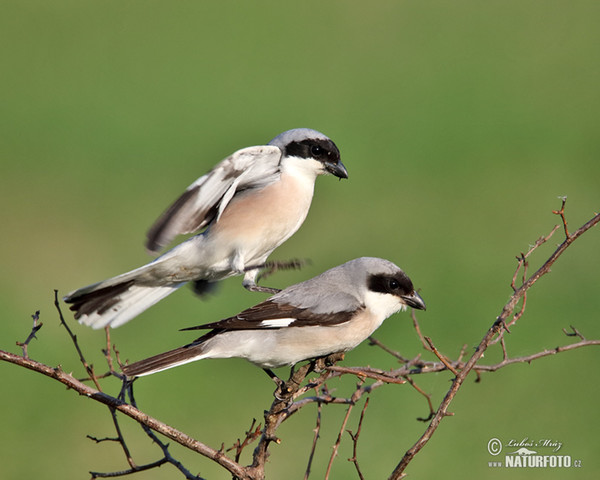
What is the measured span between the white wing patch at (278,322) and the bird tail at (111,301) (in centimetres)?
87

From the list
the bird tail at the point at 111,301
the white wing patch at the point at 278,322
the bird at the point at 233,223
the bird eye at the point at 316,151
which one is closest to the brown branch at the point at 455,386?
the white wing patch at the point at 278,322

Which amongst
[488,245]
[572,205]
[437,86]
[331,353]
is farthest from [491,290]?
[437,86]

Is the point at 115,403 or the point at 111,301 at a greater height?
the point at 111,301

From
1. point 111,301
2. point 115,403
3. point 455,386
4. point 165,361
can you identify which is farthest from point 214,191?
point 455,386

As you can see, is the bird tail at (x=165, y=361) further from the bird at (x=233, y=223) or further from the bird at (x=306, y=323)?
the bird at (x=233, y=223)

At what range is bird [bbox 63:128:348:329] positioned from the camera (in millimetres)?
4648

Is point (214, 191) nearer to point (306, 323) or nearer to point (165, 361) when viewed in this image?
point (306, 323)

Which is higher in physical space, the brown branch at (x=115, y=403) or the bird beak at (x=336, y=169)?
the bird beak at (x=336, y=169)

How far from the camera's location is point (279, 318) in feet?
13.8

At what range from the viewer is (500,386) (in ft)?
25.1

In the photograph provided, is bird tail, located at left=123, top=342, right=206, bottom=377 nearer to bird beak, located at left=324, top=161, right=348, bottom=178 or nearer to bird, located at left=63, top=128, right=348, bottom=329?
bird, located at left=63, top=128, right=348, bottom=329

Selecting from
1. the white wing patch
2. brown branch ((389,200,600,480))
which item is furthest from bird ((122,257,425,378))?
brown branch ((389,200,600,480))

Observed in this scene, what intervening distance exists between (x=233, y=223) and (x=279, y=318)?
810mm

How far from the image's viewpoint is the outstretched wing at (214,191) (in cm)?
448
